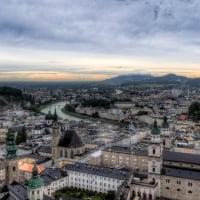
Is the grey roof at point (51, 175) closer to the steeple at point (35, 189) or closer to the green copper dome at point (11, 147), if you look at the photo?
the green copper dome at point (11, 147)

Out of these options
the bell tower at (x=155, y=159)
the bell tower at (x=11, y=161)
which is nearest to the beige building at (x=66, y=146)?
the bell tower at (x=11, y=161)

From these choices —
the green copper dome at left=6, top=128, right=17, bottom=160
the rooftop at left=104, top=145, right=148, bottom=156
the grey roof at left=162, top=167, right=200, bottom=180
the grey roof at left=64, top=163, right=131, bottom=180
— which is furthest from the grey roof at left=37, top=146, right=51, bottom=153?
the grey roof at left=162, top=167, right=200, bottom=180

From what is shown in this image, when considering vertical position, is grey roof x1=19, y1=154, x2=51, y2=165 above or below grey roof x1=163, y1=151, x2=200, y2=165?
below

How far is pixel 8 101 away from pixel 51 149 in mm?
91783

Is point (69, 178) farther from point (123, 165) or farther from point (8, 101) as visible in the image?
point (8, 101)

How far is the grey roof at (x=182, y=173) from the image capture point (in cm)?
3400

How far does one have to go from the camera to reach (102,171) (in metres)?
36.3

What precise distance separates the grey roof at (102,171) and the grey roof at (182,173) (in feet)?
13.7

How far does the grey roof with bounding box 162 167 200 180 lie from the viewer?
34000mm

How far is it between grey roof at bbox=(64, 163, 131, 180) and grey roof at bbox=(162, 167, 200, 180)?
4.17 meters

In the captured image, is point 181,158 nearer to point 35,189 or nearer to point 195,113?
point 35,189

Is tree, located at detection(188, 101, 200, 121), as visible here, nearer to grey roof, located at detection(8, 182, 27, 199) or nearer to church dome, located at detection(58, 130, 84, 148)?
church dome, located at detection(58, 130, 84, 148)

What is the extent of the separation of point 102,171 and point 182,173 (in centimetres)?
867

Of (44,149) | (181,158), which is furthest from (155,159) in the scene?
(44,149)
